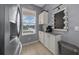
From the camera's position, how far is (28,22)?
3.84 ft

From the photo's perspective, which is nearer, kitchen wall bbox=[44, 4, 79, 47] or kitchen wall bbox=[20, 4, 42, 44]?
kitchen wall bbox=[20, 4, 42, 44]

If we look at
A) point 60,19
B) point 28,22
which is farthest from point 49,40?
point 28,22

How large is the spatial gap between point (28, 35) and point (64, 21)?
65 cm

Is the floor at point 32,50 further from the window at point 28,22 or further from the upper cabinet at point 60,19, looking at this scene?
the upper cabinet at point 60,19

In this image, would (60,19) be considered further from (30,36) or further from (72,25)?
(30,36)

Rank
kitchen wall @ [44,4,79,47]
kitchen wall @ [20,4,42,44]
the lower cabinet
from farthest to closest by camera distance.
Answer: the lower cabinet → kitchen wall @ [44,4,79,47] → kitchen wall @ [20,4,42,44]

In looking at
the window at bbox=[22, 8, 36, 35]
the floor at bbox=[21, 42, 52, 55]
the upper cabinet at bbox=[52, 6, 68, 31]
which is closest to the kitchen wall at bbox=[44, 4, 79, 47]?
the upper cabinet at bbox=[52, 6, 68, 31]

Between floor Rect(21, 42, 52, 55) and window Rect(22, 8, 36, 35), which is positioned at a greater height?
window Rect(22, 8, 36, 35)

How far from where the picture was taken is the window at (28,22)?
1154 mm

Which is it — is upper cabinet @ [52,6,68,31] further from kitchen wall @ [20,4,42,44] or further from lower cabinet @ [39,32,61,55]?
kitchen wall @ [20,4,42,44]

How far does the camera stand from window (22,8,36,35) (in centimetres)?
115

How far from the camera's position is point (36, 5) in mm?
1101

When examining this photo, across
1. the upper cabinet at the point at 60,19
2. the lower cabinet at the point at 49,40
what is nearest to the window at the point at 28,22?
the lower cabinet at the point at 49,40

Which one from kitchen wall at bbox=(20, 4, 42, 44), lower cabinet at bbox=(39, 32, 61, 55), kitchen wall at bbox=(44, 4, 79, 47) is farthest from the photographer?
lower cabinet at bbox=(39, 32, 61, 55)
